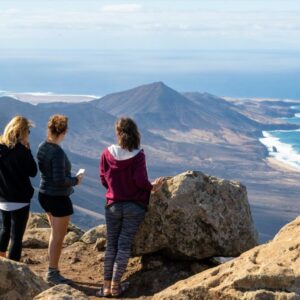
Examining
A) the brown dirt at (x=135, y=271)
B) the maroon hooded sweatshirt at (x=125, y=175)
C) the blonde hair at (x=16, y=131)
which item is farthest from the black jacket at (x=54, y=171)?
the brown dirt at (x=135, y=271)

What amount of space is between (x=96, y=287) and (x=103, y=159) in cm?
285

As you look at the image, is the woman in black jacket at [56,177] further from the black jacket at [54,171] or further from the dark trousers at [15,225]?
the dark trousers at [15,225]

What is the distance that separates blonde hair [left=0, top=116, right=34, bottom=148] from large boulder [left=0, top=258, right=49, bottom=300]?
10.9 ft

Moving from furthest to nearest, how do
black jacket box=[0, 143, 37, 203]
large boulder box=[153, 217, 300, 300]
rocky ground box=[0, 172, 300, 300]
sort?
1. rocky ground box=[0, 172, 300, 300]
2. black jacket box=[0, 143, 37, 203]
3. large boulder box=[153, 217, 300, 300]

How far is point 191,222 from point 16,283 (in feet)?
18.1

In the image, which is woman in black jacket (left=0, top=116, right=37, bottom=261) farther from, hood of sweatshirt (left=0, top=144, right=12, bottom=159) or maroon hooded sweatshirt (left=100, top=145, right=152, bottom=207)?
maroon hooded sweatshirt (left=100, top=145, right=152, bottom=207)

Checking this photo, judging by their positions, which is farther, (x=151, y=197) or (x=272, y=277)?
(x=151, y=197)

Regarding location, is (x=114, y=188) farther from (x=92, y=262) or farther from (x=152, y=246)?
(x=92, y=262)

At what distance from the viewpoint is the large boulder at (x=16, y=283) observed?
28.5 ft

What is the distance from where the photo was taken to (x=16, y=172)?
39.3 feet

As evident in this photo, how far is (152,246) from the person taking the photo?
13.6m

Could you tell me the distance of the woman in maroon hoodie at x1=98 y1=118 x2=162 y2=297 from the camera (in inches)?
468

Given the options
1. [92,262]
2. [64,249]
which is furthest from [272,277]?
[64,249]

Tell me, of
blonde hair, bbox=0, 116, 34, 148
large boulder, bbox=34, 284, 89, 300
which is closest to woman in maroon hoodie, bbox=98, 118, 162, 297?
blonde hair, bbox=0, 116, 34, 148
